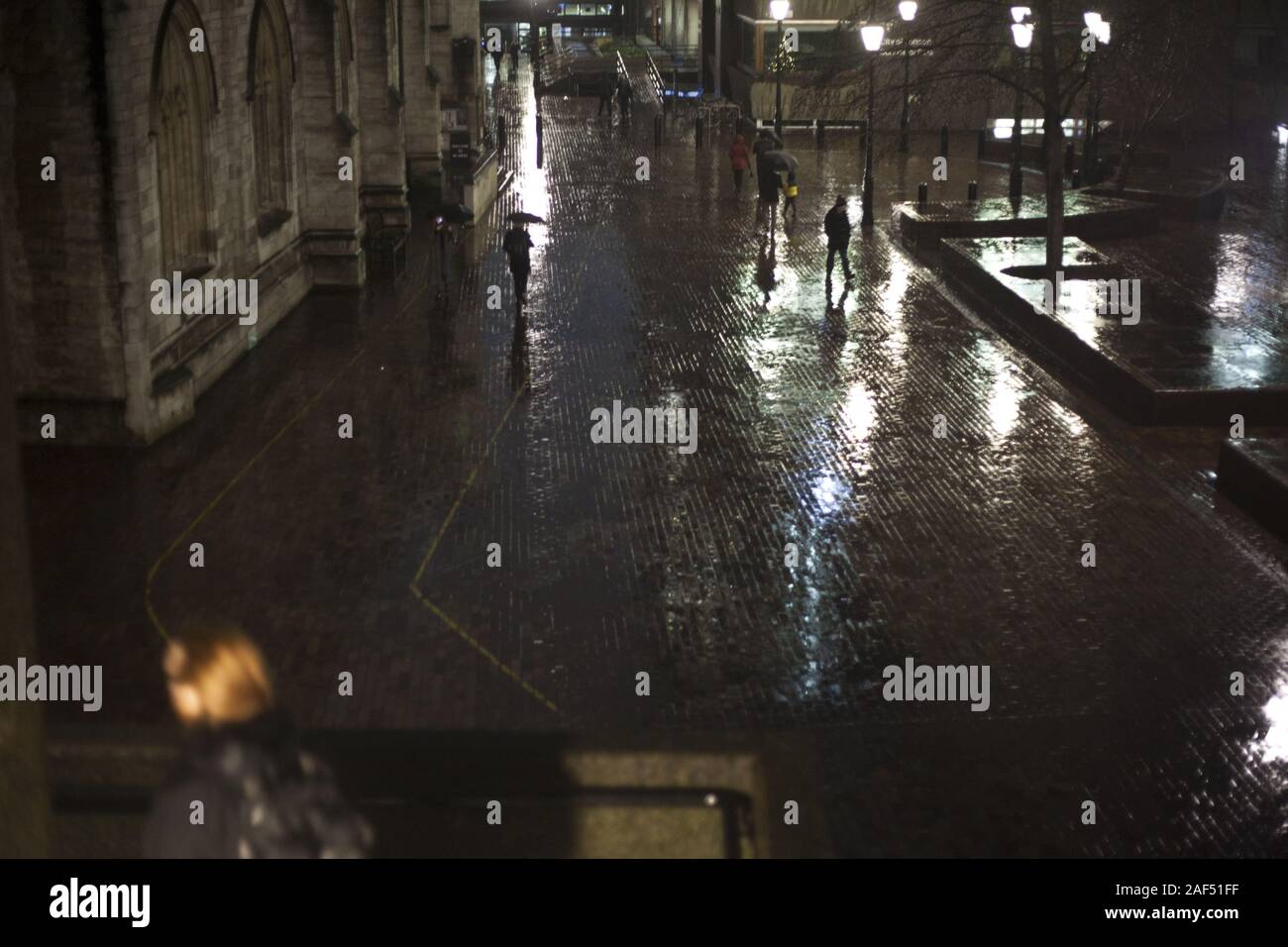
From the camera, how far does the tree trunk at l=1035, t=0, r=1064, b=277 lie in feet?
83.3

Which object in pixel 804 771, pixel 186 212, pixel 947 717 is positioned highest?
pixel 186 212

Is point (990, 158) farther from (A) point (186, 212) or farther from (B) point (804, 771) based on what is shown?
(B) point (804, 771)

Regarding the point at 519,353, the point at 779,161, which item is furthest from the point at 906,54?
the point at 519,353

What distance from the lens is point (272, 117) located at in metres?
25.4

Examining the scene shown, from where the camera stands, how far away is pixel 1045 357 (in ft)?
74.1

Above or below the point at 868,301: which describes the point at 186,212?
above

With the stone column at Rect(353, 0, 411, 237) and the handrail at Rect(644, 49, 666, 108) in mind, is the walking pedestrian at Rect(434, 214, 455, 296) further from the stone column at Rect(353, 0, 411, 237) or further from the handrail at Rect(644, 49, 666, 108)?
the handrail at Rect(644, 49, 666, 108)

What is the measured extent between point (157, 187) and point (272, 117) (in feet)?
23.5

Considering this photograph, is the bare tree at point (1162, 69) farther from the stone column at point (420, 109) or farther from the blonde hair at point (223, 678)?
the blonde hair at point (223, 678)

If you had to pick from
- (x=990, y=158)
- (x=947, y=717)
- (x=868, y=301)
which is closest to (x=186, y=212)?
(x=868, y=301)

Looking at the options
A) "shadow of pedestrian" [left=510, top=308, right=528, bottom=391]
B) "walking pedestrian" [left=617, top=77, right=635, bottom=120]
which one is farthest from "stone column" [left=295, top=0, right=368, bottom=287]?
"walking pedestrian" [left=617, top=77, right=635, bottom=120]

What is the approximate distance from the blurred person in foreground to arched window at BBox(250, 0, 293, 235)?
2005 centimetres

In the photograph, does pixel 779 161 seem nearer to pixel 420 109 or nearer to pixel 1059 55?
pixel 420 109
